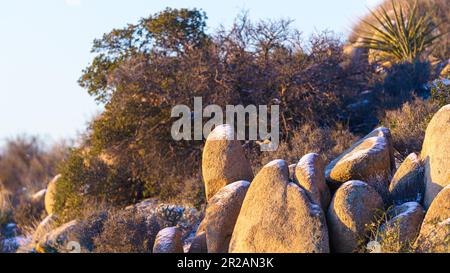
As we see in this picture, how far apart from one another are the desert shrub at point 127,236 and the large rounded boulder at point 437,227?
4490mm

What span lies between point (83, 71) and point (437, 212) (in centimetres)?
1231

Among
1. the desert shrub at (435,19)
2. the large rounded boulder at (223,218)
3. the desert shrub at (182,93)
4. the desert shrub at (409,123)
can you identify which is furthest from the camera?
the desert shrub at (435,19)

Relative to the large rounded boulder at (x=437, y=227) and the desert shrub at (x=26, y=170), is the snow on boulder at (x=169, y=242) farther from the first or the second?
the desert shrub at (x=26, y=170)

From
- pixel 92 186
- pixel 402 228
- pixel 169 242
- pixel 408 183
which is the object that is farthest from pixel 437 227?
pixel 92 186

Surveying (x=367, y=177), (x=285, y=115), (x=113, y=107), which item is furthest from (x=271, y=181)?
(x=113, y=107)

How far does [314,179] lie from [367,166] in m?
1.12

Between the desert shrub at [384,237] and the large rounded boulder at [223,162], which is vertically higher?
the large rounded boulder at [223,162]

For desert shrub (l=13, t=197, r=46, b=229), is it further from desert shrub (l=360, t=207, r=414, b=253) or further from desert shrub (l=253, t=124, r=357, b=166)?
desert shrub (l=360, t=207, r=414, b=253)

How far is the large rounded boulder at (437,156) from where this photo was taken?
9242 mm

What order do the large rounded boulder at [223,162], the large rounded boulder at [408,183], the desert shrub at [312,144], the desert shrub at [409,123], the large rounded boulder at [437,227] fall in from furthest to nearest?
the desert shrub at [312,144] < the desert shrub at [409,123] < the large rounded boulder at [223,162] < the large rounded boulder at [408,183] < the large rounded boulder at [437,227]

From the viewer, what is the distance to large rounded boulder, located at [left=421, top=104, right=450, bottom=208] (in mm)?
9242

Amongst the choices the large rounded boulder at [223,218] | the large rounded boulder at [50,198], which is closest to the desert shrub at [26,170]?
the large rounded boulder at [50,198]

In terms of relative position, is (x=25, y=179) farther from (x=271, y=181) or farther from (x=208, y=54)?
(x=271, y=181)

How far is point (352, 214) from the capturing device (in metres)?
9.01
